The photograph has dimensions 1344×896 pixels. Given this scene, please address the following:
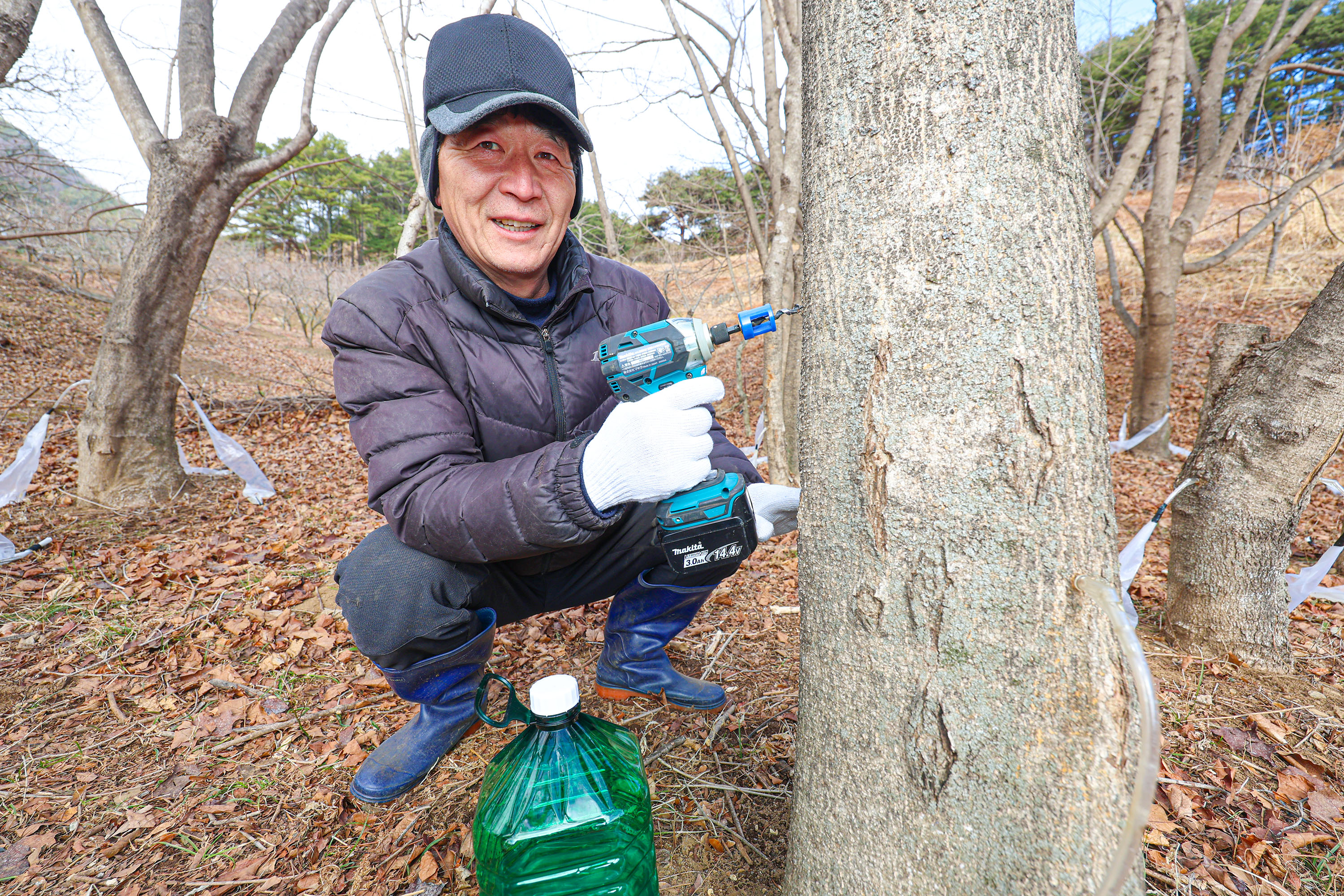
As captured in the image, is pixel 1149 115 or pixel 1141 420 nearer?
pixel 1149 115

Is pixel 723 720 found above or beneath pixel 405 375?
beneath

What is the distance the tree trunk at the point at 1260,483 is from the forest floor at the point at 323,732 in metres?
0.17

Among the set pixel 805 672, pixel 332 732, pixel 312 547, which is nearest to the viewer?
pixel 805 672

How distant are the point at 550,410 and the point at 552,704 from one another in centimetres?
107

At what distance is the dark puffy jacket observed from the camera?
162cm

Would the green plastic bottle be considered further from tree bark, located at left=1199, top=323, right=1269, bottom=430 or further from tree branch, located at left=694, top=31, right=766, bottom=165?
tree branch, located at left=694, top=31, right=766, bottom=165

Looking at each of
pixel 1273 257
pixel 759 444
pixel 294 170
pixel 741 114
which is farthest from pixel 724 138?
pixel 1273 257

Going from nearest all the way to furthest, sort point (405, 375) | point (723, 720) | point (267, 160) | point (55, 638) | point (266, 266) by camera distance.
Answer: point (405, 375), point (723, 720), point (55, 638), point (267, 160), point (266, 266)

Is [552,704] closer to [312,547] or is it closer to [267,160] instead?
[312,547]

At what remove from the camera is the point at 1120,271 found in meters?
12.6

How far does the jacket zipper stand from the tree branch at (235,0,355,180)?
395cm

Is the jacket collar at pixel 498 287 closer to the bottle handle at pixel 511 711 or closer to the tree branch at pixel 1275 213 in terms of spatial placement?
the bottle handle at pixel 511 711

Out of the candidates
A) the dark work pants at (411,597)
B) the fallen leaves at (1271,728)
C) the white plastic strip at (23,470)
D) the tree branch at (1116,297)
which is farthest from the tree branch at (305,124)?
the tree branch at (1116,297)

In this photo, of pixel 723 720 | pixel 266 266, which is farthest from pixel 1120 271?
pixel 266 266
